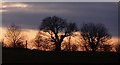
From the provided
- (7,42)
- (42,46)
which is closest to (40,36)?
(42,46)

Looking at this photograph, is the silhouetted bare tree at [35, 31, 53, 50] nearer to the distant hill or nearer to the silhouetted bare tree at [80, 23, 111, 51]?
the silhouetted bare tree at [80, 23, 111, 51]

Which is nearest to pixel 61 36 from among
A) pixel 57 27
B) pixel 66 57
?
pixel 57 27

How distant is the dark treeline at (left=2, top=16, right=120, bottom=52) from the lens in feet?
164

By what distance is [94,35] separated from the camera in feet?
172

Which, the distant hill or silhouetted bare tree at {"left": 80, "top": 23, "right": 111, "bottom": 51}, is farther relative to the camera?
silhouetted bare tree at {"left": 80, "top": 23, "right": 111, "bottom": 51}

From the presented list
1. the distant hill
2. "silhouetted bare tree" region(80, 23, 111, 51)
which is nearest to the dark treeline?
"silhouetted bare tree" region(80, 23, 111, 51)

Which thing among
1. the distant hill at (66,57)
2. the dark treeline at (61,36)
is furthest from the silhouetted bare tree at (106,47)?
the distant hill at (66,57)

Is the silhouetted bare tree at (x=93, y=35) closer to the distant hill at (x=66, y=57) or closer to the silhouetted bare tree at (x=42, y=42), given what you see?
the silhouetted bare tree at (x=42, y=42)

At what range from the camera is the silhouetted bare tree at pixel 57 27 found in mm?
51344

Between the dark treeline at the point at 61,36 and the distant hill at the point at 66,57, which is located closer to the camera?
the distant hill at the point at 66,57

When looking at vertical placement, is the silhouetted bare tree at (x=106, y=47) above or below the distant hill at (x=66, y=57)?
above

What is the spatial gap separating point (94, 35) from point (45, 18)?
8584 mm

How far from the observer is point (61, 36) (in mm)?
52594

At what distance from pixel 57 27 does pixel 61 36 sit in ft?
6.48
